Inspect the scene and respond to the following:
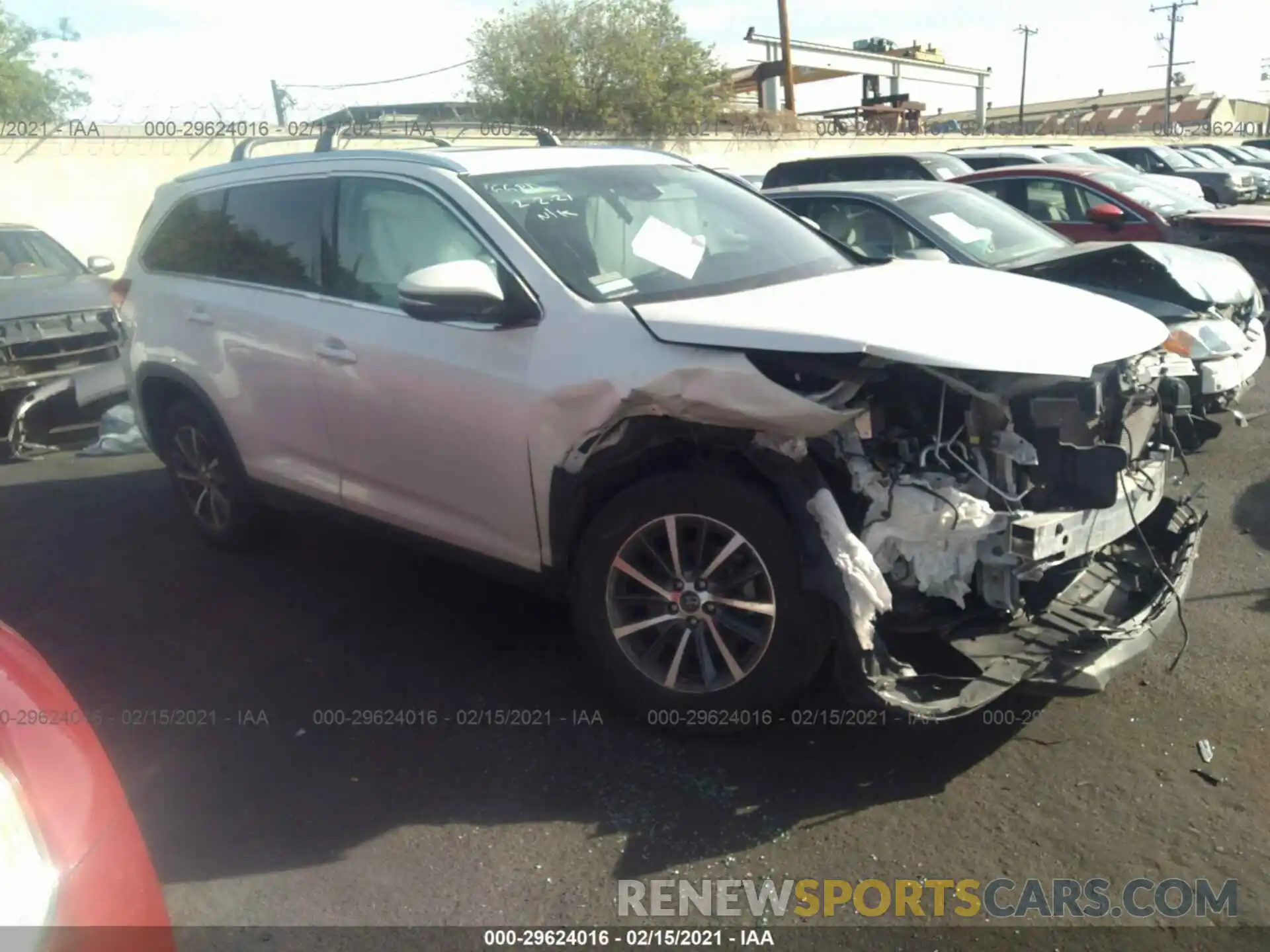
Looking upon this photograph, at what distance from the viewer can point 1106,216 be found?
8711 mm

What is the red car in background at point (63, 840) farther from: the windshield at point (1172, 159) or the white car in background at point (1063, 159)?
the windshield at point (1172, 159)

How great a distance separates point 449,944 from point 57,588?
3536mm

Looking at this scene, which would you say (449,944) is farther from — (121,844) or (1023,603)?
(1023,603)

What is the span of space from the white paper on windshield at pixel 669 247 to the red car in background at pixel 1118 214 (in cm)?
582

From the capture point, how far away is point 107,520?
20.9ft

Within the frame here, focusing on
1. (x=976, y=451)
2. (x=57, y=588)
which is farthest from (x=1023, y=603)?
(x=57, y=588)

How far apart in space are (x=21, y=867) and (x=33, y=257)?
29.9 feet

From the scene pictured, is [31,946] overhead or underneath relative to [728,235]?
underneath

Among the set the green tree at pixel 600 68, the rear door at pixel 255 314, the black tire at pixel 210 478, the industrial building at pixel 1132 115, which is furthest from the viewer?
the industrial building at pixel 1132 115

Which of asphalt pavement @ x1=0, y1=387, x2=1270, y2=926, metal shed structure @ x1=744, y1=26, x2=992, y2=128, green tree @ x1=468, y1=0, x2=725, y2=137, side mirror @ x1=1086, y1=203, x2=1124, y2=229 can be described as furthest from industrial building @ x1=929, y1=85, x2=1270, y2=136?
asphalt pavement @ x1=0, y1=387, x2=1270, y2=926

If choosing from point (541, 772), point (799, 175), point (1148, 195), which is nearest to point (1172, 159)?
point (1148, 195)

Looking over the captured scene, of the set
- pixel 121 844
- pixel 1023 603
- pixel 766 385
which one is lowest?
pixel 1023 603

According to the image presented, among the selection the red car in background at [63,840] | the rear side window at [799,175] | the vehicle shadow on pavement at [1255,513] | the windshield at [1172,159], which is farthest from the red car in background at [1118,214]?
the windshield at [1172,159]

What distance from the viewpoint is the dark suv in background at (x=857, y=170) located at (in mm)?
11641
